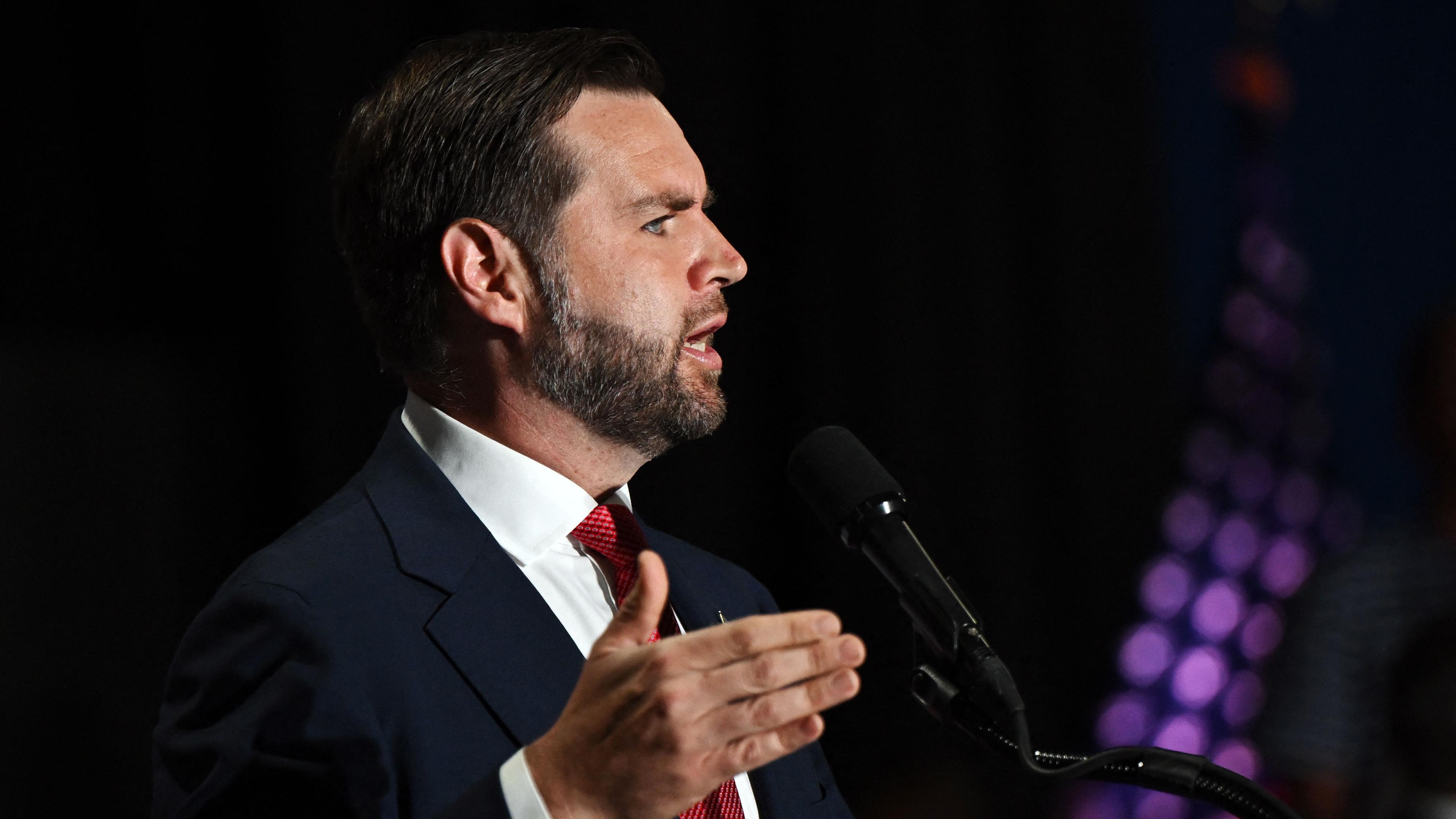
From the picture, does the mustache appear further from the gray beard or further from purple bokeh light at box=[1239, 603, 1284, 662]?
purple bokeh light at box=[1239, 603, 1284, 662]

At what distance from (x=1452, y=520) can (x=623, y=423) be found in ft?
4.73

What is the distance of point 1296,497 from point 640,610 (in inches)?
118

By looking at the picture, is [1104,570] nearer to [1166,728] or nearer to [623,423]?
[1166,728]

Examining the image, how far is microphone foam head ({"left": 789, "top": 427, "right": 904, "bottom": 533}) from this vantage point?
1.08 meters

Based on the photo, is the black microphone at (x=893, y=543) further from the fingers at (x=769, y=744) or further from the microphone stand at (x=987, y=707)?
the fingers at (x=769, y=744)

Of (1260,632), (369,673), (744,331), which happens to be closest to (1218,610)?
(1260,632)

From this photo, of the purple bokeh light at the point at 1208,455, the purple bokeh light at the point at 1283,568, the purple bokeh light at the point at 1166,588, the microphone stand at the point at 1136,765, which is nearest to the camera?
the microphone stand at the point at 1136,765

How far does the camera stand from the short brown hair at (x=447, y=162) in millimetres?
1451

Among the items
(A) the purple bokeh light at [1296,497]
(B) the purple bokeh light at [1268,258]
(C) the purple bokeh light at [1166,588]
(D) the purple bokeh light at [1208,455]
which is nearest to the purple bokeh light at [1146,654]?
(C) the purple bokeh light at [1166,588]

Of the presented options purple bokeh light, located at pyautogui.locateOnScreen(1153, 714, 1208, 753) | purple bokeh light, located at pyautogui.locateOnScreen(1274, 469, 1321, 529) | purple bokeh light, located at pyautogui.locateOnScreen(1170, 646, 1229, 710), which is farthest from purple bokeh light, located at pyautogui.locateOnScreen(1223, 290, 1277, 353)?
purple bokeh light, located at pyautogui.locateOnScreen(1153, 714, 1208, 753)

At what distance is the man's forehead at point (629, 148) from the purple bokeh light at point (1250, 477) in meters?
2.31

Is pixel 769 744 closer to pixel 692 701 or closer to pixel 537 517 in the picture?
pixel 692 701

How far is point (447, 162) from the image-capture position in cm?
146

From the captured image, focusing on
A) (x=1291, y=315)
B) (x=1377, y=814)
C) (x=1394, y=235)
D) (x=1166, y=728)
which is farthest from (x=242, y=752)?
(x=1394, y=235)
